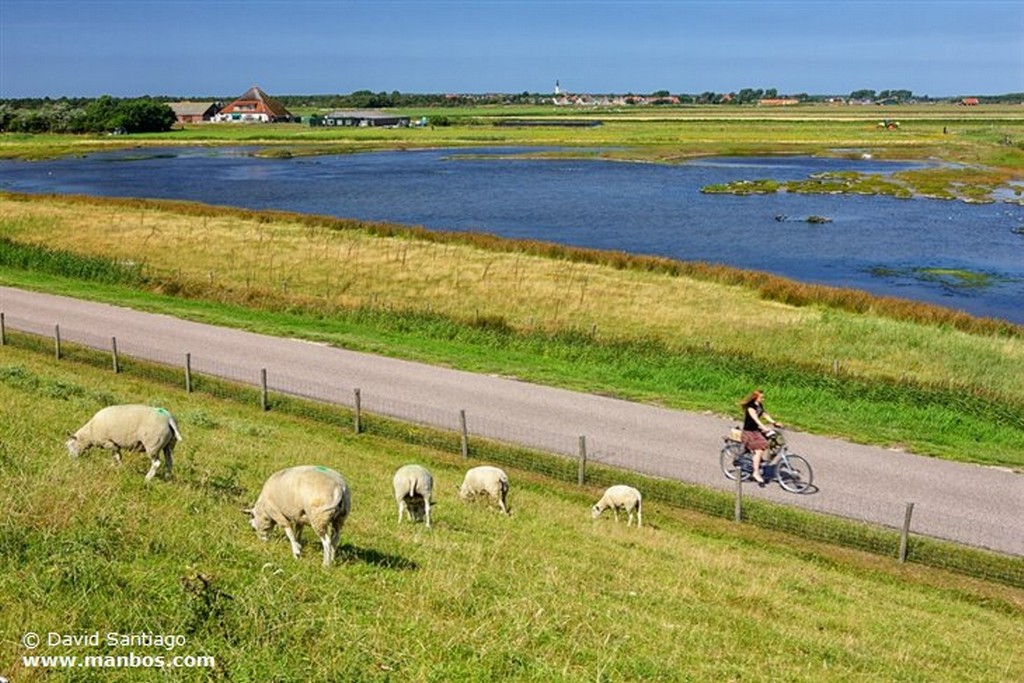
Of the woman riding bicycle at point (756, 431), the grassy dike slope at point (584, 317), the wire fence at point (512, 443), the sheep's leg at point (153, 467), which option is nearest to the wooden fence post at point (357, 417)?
the wire fence at point (512, 443)

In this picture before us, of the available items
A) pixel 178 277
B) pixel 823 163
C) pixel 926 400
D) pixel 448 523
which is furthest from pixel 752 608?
pixel 823 163

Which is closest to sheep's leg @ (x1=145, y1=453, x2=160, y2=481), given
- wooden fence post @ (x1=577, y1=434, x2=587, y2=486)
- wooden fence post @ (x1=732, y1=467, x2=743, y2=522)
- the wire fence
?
the wire fence

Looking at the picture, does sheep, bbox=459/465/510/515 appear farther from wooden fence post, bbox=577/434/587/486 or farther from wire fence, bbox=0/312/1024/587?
wire fence, bbox=0/312/1024/587

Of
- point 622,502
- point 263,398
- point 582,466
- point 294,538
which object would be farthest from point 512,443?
point 294,538

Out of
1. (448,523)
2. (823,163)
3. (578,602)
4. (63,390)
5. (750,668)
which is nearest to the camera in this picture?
(750,668)

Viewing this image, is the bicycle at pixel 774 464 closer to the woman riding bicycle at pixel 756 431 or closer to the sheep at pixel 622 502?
the woman riding bicycle at pixel 756 431

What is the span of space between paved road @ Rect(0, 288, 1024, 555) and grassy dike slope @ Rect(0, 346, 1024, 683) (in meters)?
2.56

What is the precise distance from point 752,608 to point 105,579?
31.1 feet

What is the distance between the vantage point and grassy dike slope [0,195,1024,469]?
3080 cm

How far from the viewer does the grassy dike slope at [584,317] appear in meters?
30.8

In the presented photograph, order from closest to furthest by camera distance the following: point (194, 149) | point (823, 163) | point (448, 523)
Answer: point (448, 523) → point (823, 163) → point (194, 149)

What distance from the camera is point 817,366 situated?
35000 millimetres

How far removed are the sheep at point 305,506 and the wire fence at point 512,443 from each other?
34.1ft

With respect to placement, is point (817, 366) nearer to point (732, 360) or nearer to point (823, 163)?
point (732, 360)
